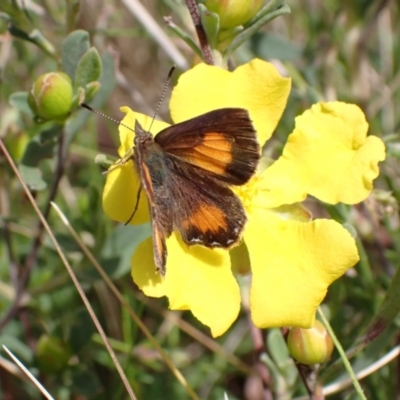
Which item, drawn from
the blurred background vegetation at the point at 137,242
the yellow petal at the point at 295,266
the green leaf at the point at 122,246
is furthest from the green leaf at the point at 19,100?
the yellow petal at the point at 295,266

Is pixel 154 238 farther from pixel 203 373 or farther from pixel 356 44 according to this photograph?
pixel 356 44

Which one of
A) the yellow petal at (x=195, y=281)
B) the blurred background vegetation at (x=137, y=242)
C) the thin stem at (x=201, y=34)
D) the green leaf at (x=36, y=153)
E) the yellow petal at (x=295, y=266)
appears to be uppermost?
the thin stem at (x=201, y=34)

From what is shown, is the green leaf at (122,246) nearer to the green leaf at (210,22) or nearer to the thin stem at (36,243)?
the thin stem at (36,243)

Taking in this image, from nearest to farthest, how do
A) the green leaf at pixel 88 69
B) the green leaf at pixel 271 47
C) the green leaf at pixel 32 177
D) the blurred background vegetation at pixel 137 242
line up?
the green leaf at pixel 88 69 < the green leaf at pixel 32 177 < the blurred background vegetation at pixel 137 242 < the green leaf at pixel 271 47

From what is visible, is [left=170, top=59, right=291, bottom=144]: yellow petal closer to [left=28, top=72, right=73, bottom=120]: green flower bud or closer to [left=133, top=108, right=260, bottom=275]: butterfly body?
[left=133, top=108, right=260, bottom=275]: butterfly body

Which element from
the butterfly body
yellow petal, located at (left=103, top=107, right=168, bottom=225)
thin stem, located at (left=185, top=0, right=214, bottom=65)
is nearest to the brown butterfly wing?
the butterfly body

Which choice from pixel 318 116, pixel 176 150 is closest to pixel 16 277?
pixel 176 150

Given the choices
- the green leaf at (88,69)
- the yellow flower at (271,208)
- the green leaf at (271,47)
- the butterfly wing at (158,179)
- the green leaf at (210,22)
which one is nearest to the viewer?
the butterfly wing at (158,179)
